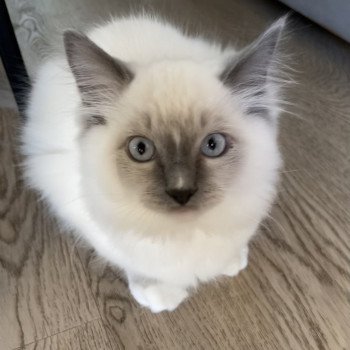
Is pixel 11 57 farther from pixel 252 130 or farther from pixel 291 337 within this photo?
pixel 291 337

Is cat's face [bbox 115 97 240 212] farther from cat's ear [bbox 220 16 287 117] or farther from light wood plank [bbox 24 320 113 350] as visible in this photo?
light wood plank [bbox 24 320 113 350]

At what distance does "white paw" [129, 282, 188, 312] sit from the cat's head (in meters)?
0.26

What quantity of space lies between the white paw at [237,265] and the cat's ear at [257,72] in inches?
15.2

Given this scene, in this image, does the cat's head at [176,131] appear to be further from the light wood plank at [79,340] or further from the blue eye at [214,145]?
the light wood plank at [79,340]

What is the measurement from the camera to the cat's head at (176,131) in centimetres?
77

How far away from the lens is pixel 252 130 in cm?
84

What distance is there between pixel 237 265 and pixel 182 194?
425mm

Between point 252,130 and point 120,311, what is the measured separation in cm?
53

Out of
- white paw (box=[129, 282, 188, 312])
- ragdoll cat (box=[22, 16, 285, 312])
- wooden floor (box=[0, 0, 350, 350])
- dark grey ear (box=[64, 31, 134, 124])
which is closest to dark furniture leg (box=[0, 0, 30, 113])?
wooden floor (box=[0, 0, 350, 350])

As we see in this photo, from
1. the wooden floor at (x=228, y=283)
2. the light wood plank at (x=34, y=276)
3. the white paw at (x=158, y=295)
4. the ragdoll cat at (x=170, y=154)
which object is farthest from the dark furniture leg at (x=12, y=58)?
the white paw at (x=158, y=295)

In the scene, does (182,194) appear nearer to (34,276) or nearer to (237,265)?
(237,265)

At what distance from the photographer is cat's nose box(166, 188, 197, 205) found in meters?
0.75

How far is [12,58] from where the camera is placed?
55.1 inches

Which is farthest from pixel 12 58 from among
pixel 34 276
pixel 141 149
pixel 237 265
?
pixel 237 265
